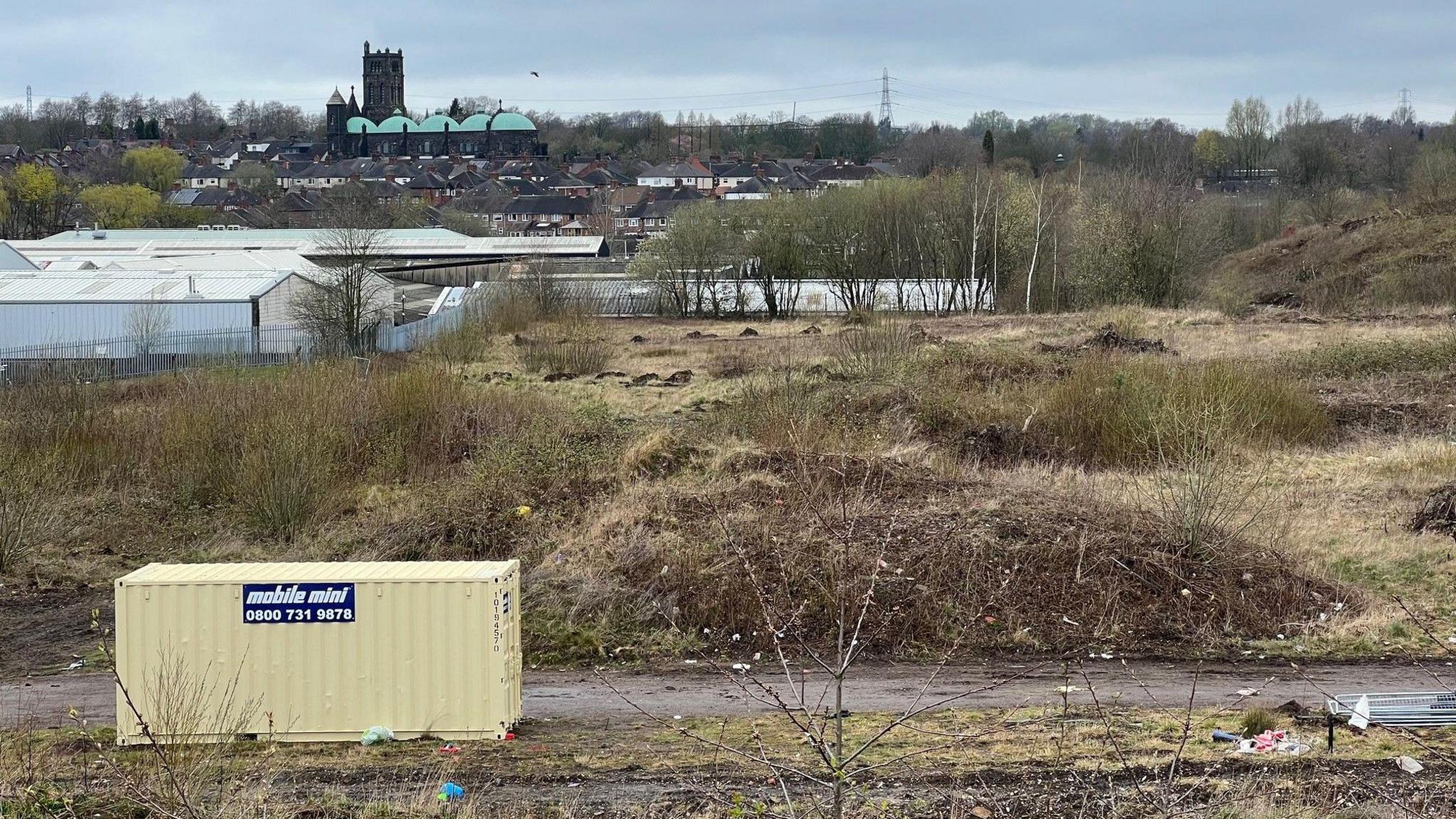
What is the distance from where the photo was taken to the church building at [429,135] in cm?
17862

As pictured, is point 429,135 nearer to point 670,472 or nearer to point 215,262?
point 215,262

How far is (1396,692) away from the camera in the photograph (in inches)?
443

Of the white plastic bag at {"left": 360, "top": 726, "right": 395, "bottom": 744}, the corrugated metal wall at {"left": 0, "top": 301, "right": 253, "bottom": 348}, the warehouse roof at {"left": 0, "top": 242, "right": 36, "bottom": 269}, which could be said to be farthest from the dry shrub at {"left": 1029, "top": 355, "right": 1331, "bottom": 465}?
the warehouse roof at {"left": 0, "top": 242, "right": 36, "bottom": 269}

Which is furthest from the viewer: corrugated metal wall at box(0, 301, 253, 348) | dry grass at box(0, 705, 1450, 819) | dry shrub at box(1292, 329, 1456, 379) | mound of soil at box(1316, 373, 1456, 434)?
corrugated metal wall at box(0, 301, 253, 348)

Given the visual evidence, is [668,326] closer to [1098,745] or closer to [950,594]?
[950,594]

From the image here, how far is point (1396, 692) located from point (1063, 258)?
43608 millimetres

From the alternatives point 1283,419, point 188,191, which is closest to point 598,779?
point 1283,419

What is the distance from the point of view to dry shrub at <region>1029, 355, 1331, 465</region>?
19.6 m

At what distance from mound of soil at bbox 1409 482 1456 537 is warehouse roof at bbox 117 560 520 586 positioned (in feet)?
38.7

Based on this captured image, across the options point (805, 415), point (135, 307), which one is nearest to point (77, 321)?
point (135, 307)

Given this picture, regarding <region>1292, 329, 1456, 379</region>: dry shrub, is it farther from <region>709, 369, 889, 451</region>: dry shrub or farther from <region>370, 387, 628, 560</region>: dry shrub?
<region>370, 387, 628, 560</region>: dry shrub

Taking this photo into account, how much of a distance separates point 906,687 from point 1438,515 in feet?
27.5

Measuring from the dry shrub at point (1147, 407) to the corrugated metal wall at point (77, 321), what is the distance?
28230mm

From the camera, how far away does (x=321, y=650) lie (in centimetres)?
1001
